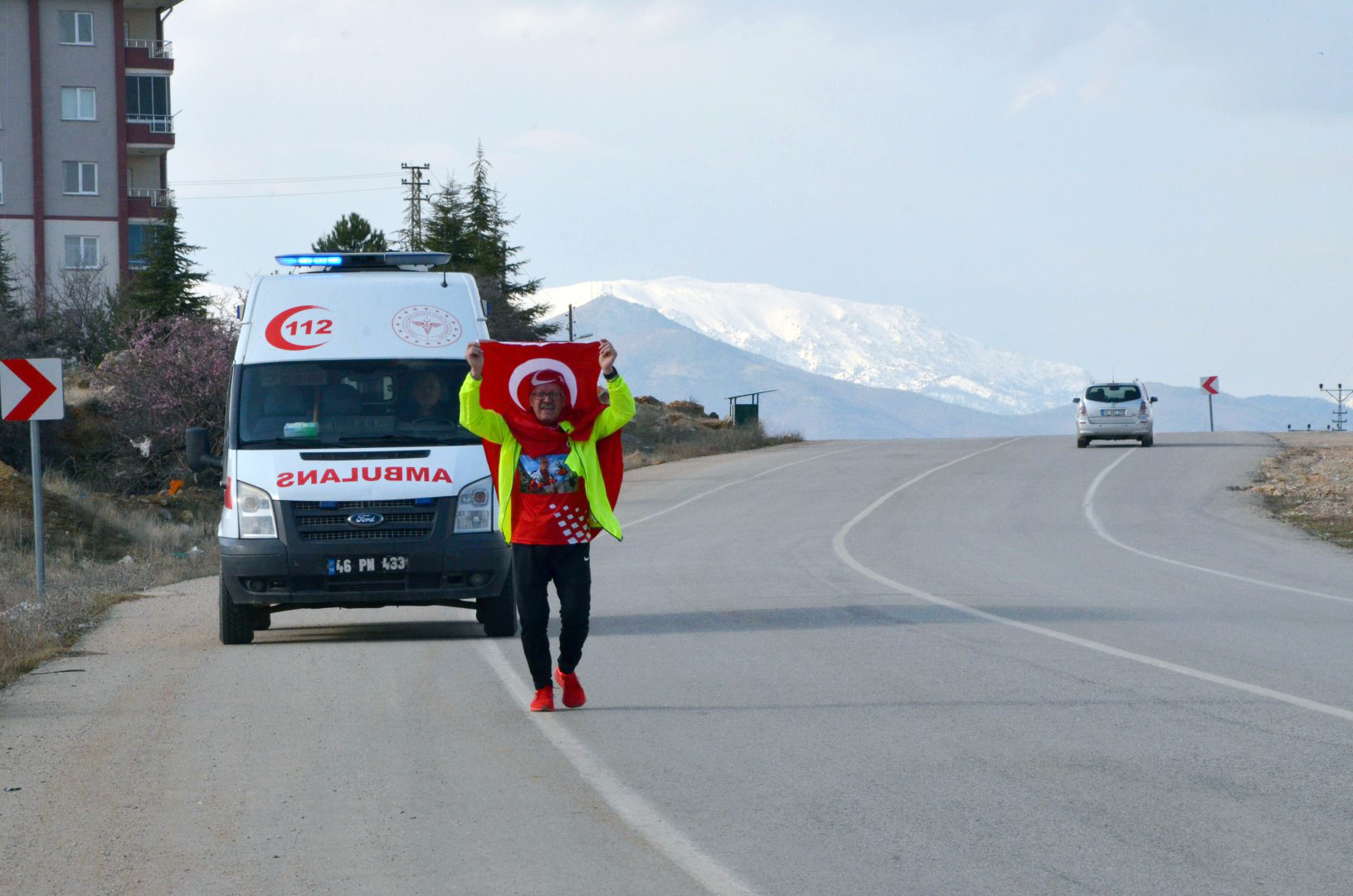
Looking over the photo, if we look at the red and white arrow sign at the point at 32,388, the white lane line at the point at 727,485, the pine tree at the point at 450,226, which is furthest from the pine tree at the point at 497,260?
the red and white arrow sign at the point at 32,388

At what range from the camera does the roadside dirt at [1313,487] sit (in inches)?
948

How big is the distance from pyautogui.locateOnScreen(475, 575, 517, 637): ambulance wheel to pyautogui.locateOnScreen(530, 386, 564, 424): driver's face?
12.2 feet

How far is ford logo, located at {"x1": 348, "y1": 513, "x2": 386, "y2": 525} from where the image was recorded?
11086 millimetres

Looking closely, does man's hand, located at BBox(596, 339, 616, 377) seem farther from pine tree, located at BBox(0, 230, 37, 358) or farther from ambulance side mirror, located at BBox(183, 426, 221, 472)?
pine tree, located at BBox(0, 230, 37, 358)

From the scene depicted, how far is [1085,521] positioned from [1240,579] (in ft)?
29.4

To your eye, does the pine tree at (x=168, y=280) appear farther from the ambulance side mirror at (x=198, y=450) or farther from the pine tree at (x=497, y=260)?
the ambulance side mirror at (x=198, y=450)

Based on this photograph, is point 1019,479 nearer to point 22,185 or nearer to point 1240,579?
point 1240,579

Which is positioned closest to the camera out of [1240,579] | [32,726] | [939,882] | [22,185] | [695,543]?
[939,882]

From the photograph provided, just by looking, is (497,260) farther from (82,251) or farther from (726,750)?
(726,750)

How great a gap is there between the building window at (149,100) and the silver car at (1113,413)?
42588 millimetres

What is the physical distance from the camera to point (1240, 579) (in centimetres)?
1578

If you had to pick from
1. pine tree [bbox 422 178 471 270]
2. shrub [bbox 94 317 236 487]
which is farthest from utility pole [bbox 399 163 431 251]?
shrub [bbox 94 317 236 487]

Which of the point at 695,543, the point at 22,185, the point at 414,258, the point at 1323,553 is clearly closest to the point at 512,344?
the point at 414,258

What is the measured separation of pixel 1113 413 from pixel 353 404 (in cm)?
3351
